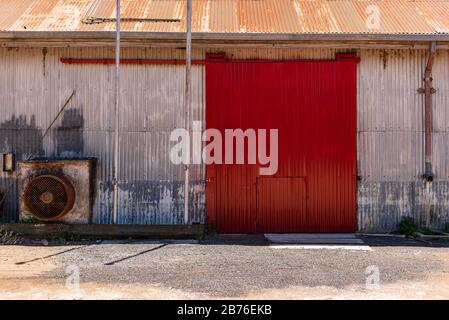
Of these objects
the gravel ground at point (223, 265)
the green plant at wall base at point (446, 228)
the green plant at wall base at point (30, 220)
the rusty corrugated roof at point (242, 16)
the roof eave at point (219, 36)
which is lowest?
the gravel ground at point (223, 265)

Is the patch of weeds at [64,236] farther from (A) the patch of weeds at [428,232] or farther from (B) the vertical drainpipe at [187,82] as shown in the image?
(A) the patch of weeds at [428,232]

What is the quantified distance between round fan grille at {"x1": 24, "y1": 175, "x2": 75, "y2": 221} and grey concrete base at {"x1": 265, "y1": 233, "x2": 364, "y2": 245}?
4443 mm

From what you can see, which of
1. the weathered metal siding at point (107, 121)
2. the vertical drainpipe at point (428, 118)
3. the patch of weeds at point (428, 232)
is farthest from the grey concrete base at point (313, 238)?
the vertical drainpipe at point (428, 118)

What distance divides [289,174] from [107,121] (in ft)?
14.3

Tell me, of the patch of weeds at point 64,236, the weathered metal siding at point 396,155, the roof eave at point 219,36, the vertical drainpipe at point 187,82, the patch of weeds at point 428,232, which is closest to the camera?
the patch of weeds at point 64,236

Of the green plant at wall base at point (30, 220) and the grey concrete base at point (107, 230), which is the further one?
the green plant at wall base at point (30, 220)

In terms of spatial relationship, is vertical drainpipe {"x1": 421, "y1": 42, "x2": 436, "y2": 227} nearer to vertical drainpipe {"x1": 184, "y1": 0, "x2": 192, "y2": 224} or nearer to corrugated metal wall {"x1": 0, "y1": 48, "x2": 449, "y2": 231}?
corrugated metal wall {"x1": 0, "y1": 48, "x2": 449, "y2": 231}

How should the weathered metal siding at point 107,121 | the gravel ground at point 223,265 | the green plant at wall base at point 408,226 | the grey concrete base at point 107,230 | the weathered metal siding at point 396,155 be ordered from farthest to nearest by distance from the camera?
the weathered metal siding at point 396,155 → the weathered metal siding at point 107,121 → the green plant at wall base at point 408,226 → the grey concrete base at point 107,230 → the gravel ground at point 223,265

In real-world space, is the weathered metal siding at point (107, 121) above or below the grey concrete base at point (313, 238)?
above

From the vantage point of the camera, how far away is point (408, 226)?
11.8 m

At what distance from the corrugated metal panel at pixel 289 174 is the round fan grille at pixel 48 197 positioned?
3.16 metres

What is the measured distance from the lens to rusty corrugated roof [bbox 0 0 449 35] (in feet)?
38.5

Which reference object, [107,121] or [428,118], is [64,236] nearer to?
[107,121]

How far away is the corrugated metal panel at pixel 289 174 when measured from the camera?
1181cm
